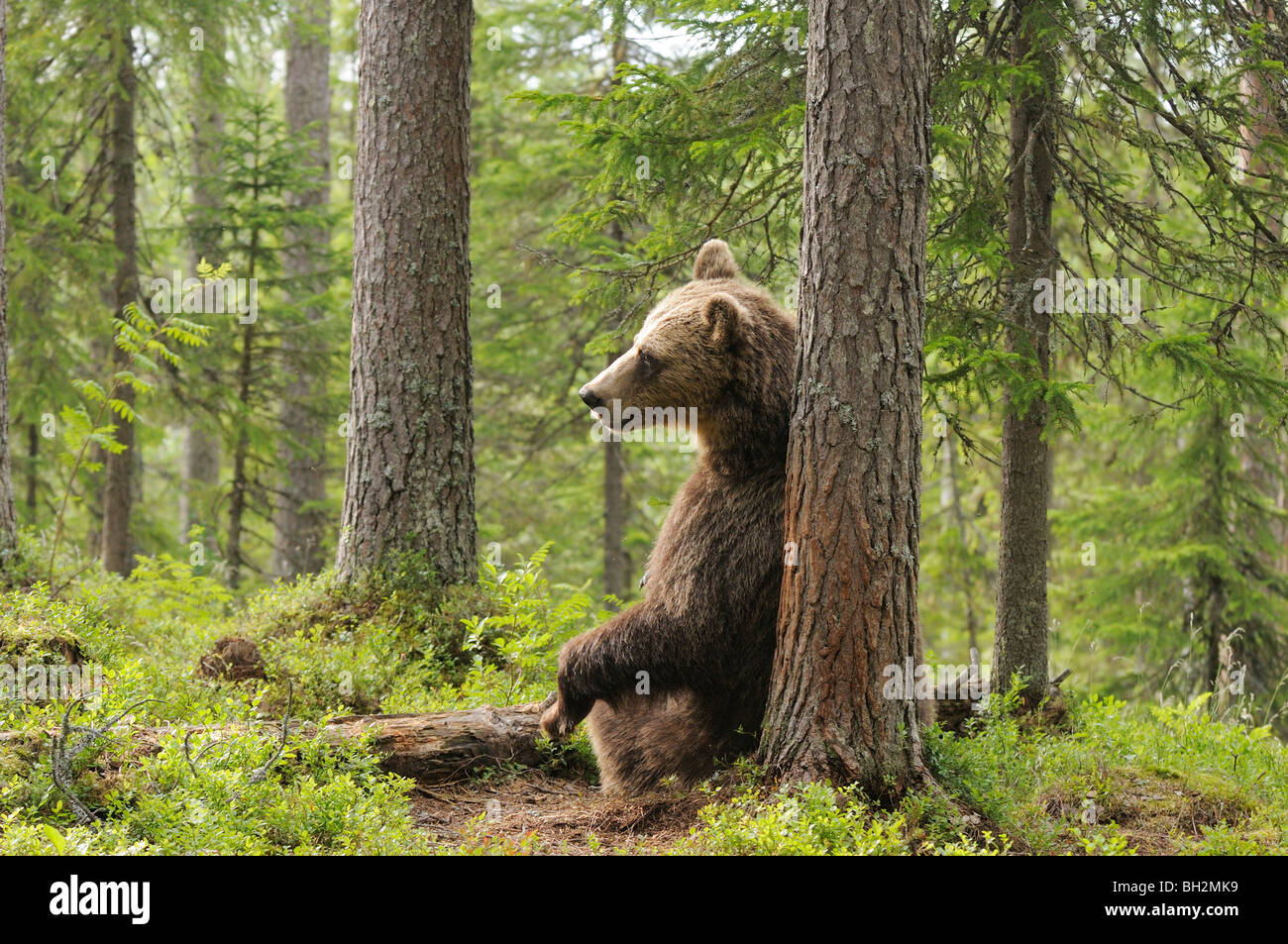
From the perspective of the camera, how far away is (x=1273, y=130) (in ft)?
23.6

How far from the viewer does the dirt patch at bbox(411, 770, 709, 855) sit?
194 inches

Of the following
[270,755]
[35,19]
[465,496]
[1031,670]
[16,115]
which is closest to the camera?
[270,755]

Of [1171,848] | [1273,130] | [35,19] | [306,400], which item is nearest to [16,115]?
[35,19]

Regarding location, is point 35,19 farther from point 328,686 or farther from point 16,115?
point 328,686

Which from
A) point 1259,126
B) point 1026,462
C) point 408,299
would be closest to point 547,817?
point 1026,462

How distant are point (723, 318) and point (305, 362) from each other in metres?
10.5

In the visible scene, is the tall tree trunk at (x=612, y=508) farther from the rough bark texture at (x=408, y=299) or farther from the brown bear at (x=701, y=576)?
the brown bear at (x=701, y=576)

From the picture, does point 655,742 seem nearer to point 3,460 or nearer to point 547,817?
point 547,817

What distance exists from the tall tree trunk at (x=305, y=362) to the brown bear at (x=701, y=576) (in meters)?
9.11

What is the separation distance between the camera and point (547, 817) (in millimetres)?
5555

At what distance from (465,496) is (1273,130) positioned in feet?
21.1

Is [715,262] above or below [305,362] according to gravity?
below

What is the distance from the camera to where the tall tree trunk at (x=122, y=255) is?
43.5ft
